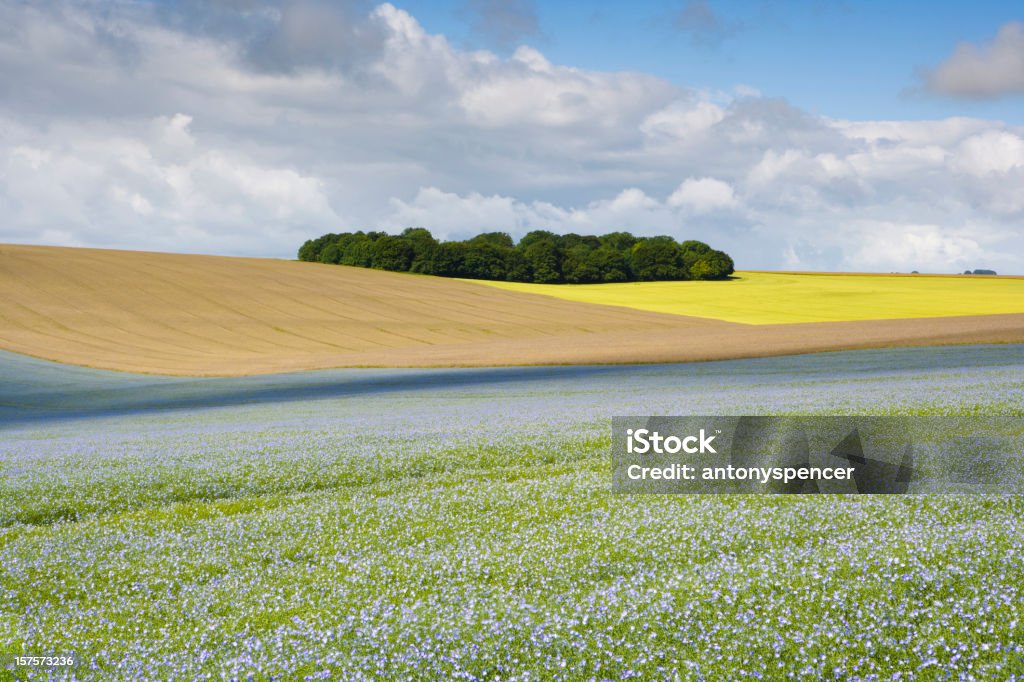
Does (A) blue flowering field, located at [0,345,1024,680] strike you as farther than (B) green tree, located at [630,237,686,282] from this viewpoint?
No

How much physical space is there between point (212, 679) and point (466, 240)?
123 metres

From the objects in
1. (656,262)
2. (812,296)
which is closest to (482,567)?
(812,296)

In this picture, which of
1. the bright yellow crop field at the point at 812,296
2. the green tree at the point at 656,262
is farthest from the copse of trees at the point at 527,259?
the bright yellow crop field at the point at 812,296

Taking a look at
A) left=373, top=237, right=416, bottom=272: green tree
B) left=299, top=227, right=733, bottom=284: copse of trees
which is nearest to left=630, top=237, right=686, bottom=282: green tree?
left=299, top=227, right=733, bottom=284: copse of trees

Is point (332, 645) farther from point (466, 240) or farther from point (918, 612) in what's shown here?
point (466, 240)

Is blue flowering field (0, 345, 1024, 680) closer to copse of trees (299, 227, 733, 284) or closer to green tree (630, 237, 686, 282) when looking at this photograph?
copse of trees (299, 227, 733, 284)

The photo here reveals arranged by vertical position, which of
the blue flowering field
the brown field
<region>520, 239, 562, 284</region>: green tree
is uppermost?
<region>520, 239, 562, 284</region>: green tree

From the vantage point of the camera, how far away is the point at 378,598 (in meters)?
10.5

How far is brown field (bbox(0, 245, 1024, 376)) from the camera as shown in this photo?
172 ft

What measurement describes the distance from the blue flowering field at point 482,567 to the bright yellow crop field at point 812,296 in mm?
60754

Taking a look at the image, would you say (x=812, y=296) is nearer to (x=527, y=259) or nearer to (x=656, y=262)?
(x=656, y=262)

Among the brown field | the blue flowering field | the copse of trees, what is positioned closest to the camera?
the blue flowering field

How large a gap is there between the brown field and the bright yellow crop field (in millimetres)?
8234

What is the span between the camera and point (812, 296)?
9731 centimetres
